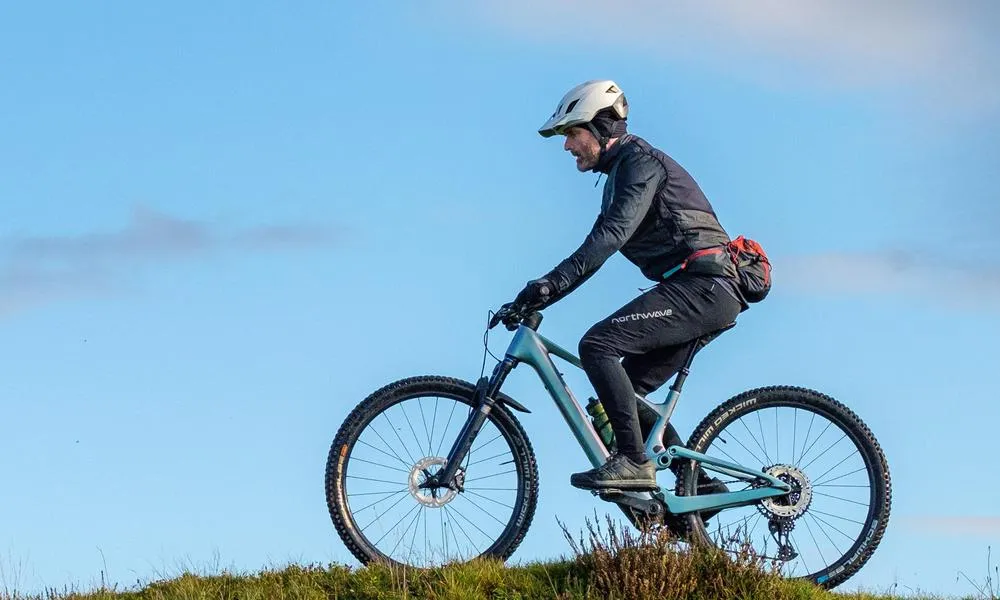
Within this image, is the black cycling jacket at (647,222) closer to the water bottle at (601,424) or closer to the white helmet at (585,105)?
the white helmet at (585,105)

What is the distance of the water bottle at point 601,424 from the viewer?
1109cm

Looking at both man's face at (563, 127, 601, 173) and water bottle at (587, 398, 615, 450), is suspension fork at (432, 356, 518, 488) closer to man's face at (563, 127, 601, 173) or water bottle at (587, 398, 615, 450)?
water bottle at (587, 398, 615, 450)

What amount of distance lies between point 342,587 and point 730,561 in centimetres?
274

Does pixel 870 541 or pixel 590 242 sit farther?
pixel 870 541

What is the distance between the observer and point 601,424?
36.4 ft

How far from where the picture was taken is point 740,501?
36.4ft

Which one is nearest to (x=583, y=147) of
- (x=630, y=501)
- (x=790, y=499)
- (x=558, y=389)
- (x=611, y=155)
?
(x=611, y=155)

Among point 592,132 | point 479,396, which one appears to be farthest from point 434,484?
point 592,132

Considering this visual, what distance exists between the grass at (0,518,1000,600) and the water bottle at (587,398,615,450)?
0.76 metres

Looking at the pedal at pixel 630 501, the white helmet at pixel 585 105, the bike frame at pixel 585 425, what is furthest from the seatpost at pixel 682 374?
the white helmet at pixel 585 105

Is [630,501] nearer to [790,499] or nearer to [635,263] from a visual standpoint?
[790,499]

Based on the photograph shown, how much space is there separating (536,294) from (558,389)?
0.80 m

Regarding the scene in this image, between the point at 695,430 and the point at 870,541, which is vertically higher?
the point at 695,430

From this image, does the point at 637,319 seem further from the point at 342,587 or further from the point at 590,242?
the point at 342,587
